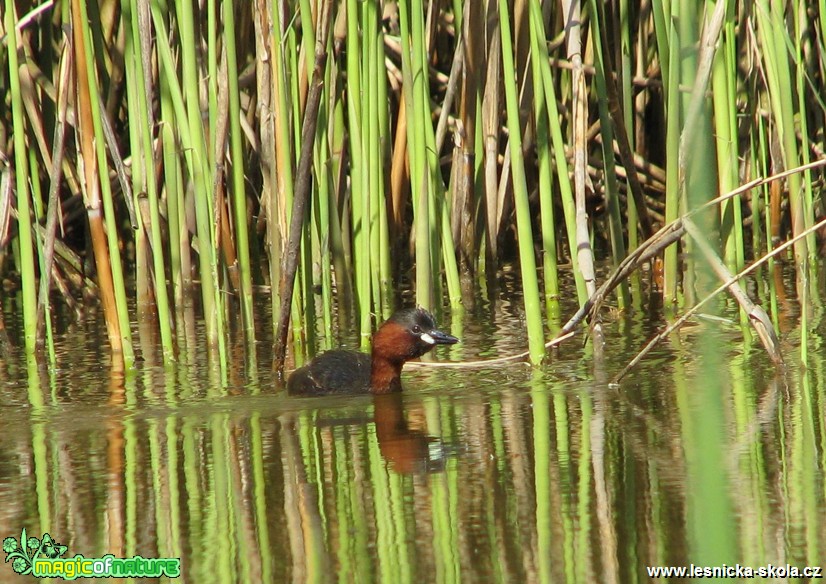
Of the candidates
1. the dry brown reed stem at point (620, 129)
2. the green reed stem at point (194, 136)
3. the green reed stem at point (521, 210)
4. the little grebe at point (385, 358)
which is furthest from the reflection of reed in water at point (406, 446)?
the dry brown reed stem at point (620, 129)

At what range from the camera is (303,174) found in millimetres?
5125

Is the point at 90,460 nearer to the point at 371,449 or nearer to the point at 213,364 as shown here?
the point at 371,449

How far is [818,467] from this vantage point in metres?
3.54

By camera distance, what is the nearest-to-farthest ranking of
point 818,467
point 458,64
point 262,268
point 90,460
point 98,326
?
1. point 818,467
2. point 90,460
3. point 458,64
4. point 98,326
5. point 262,268

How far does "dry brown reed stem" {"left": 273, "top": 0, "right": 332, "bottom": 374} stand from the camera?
201 inches

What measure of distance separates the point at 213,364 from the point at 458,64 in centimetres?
199

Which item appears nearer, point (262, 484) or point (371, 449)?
point (262, 484)

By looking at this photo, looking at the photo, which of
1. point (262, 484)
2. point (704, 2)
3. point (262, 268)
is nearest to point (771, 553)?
point (262, 484)

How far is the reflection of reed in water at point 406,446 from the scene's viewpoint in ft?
12.7

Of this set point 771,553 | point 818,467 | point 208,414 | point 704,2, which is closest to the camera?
point 771,553

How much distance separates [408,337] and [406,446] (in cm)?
132

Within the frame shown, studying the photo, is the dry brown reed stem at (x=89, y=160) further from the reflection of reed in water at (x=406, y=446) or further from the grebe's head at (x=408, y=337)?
the reflection of reed in water at (x=406, y=446)

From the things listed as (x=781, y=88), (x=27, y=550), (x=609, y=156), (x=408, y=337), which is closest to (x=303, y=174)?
(x=408, y=337)

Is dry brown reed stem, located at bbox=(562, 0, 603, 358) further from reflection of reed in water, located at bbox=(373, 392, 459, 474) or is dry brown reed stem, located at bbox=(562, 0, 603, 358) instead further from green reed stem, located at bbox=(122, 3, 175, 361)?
green reed stem, located at bbox=(122, 3, 175, 361)
